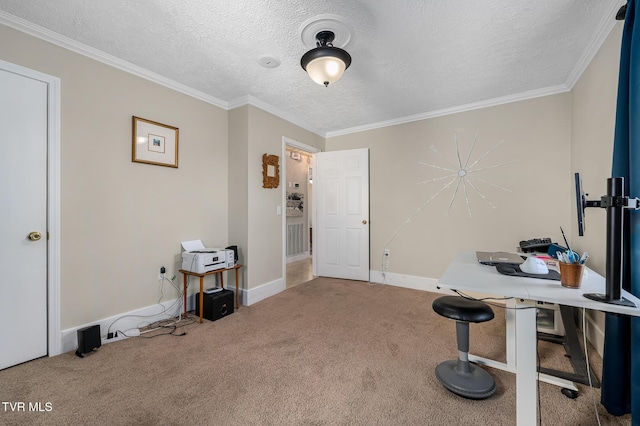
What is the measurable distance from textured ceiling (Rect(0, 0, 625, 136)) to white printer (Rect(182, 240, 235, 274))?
1801mm

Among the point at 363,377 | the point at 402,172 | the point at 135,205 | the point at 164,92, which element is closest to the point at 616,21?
the point at 402,172

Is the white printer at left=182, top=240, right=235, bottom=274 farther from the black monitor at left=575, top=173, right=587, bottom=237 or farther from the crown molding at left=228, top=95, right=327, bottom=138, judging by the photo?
the black monitor at left=575, top=173, right=587, bottom=237

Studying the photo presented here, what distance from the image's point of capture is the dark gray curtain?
1273mm

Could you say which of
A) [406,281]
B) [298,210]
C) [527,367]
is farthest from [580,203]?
[298,210]

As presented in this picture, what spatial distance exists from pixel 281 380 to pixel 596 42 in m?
3.50

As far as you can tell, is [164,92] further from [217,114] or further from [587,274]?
[587,274]

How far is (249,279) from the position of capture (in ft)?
10.5

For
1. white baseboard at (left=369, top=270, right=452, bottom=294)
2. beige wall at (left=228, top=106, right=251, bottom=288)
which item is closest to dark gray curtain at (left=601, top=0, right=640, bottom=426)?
white baseboard at (left=369, top=270, right=452, bottom=294)

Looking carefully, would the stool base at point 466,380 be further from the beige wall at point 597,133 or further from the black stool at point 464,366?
the beige wall at point 597,133

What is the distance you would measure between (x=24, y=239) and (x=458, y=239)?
4351 millimetres

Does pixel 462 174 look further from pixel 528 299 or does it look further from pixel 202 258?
pixel 202 258

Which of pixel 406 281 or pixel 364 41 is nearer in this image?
pixel 364 41

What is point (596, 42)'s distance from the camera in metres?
2.06

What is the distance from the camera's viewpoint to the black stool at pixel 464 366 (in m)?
1.62
